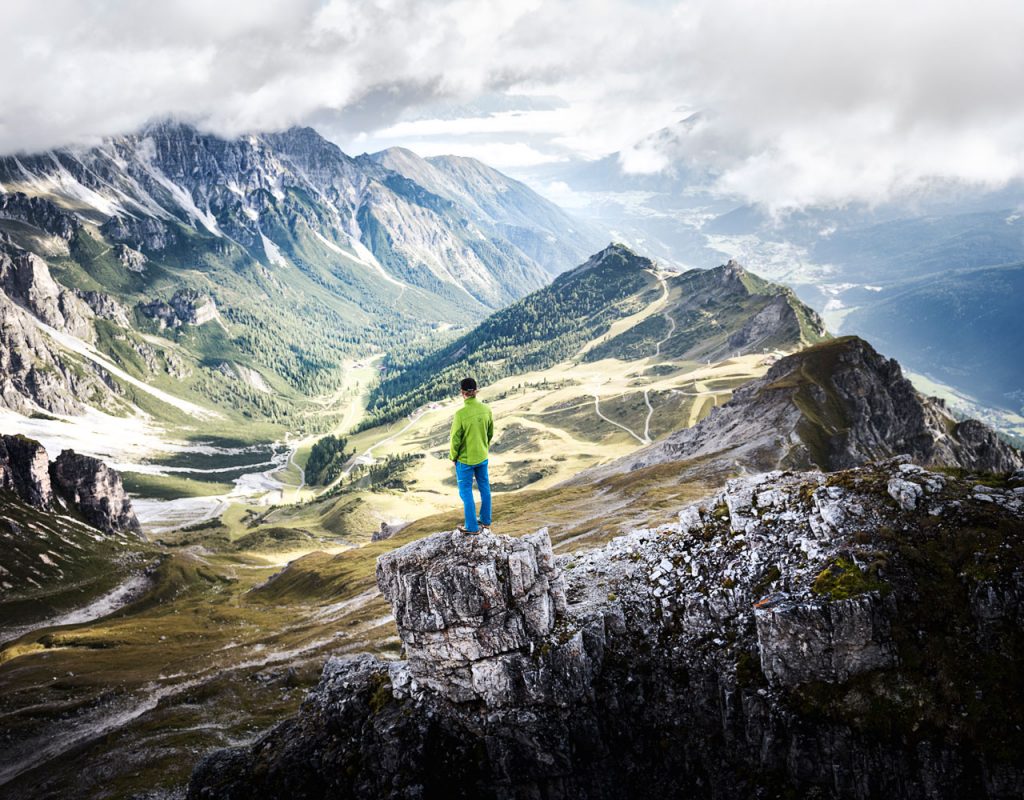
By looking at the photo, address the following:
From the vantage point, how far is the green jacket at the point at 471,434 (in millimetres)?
34031

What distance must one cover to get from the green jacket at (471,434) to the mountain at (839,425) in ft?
284

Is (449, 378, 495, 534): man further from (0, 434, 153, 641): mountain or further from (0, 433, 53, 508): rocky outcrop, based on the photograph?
(0, 433, 53, 508): rocky outcrop

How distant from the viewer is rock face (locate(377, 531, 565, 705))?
36.4m

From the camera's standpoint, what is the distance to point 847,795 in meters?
30.8

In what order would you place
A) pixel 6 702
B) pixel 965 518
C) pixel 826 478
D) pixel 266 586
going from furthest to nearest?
pixel 266 586, pixel 6 702, pixel 826 478, pixel 965 518

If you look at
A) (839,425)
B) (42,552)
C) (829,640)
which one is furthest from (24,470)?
(829,640)

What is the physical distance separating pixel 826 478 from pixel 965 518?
26.4 ft

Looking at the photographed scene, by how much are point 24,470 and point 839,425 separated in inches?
8933

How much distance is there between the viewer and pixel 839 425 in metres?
119

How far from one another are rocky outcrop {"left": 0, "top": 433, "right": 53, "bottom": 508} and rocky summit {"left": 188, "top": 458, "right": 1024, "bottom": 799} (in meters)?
194

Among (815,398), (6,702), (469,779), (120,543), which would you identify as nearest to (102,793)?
(6,702)

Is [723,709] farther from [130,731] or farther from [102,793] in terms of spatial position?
[130,731]

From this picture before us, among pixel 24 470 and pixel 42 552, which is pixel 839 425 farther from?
pixel 24 470

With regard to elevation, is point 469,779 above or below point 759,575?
below
